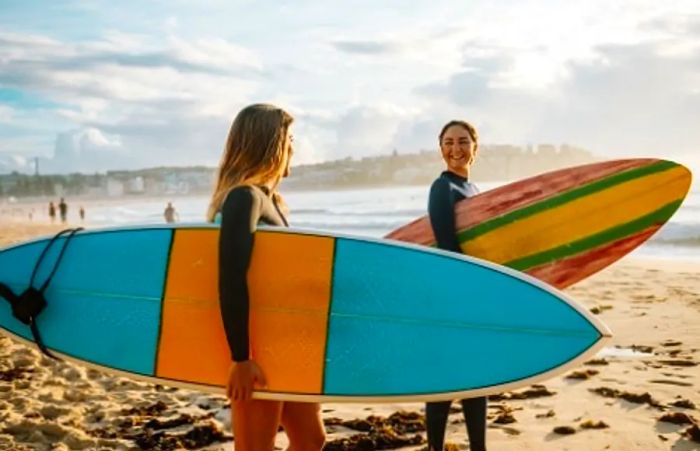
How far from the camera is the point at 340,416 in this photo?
383 cm

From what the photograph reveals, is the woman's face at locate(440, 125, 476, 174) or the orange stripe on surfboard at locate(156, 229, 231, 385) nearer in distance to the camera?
the orange stripe on surfboard at locate(156, 229, 231, 385)

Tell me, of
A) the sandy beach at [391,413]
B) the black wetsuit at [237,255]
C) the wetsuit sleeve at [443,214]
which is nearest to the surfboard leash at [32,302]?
the black wetsuit at [237,255]

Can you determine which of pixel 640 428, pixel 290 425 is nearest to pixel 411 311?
pixel 290 425

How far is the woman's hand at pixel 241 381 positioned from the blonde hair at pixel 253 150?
463 mm

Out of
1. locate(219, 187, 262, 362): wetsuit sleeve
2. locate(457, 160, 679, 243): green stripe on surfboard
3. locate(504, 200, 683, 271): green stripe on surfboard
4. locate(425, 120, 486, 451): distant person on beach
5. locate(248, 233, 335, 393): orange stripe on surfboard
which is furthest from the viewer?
locate(504, 200, 683, 271): green stripe on surfboard

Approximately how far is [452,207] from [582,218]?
951 mm

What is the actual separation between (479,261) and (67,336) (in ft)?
4.94

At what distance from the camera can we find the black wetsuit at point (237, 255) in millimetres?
1790

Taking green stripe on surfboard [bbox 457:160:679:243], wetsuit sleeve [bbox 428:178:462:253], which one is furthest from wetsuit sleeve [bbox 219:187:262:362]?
green stripe on surfboard [bbox 457:160:679:243]

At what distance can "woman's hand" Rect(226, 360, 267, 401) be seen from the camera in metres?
1.90

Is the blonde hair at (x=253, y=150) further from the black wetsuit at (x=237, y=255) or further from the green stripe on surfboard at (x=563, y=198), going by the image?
the green stripe on surfboard at (x=563, y=198)

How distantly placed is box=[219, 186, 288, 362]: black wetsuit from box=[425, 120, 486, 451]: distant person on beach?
976mm

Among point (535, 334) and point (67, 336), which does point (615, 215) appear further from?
point (67, 336)

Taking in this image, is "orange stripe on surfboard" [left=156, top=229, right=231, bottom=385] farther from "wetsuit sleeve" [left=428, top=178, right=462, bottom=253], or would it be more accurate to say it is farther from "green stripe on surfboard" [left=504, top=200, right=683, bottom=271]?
"green stripe on surfboard" [left=504, top=200, right=683, bottom=271]
